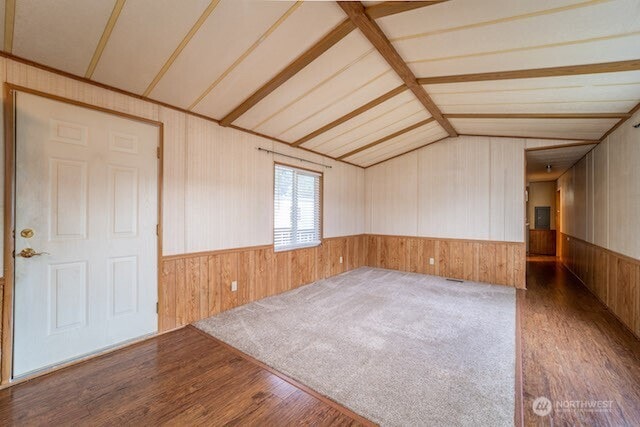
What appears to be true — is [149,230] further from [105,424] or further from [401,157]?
[401,157]

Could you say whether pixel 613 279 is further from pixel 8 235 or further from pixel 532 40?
pixel 8 235

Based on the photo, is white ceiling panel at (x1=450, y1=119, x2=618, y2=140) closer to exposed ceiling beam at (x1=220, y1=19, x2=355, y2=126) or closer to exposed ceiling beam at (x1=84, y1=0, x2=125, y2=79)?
exposed ceiling beam at (x1=220, y1=19, x2=355, y2=126)

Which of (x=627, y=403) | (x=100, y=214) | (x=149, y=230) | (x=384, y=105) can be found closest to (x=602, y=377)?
(x=627, y=403)

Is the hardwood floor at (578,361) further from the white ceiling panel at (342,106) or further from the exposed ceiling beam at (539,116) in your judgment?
the white ceiling panel at (342,106)

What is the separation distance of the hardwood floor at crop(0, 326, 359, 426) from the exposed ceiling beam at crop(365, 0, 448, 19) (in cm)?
286

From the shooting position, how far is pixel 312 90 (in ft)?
9.77

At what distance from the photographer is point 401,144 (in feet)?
17.5

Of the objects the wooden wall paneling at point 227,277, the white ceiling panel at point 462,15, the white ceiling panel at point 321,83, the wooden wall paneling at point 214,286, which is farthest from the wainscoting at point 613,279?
the wooden wall paneling at point 214,286

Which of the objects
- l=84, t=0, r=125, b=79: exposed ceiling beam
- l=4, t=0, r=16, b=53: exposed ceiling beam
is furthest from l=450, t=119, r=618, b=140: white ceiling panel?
l=4, t=0, r=16, b=53: exposed ceiling beam

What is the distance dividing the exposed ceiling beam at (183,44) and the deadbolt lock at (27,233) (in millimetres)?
1545

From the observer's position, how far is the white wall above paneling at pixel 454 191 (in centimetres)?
484

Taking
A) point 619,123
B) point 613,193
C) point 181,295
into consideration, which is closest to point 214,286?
point 181,295

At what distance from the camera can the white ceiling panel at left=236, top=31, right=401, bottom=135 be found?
2480 millimetres

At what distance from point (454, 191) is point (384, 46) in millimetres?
3793
